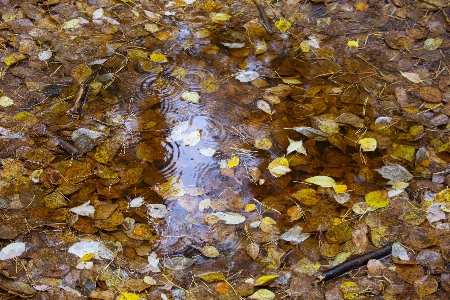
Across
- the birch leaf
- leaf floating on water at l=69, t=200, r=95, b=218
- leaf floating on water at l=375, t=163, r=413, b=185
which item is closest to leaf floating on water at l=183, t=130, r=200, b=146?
the birch leaf

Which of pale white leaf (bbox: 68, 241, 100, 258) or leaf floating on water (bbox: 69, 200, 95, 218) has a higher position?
leaf floating on water (bbox: 69, 200, 95, 218)

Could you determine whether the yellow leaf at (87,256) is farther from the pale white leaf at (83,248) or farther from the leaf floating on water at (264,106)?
the leaf floating on water at (264,106)

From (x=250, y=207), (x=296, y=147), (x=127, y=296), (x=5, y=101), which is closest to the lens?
(x=127, y=296)

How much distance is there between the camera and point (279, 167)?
2.54m

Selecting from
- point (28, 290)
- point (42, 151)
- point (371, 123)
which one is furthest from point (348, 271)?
point (42, 151)

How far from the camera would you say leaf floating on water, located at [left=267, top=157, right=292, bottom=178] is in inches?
99.2

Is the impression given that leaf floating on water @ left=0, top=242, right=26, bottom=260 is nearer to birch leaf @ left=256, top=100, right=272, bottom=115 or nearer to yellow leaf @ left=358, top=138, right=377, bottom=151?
birch leaf @ left=256, top=100, right=272, bottom=115

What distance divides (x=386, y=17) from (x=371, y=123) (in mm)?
1109

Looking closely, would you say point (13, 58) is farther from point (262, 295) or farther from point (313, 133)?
point (262, 295)

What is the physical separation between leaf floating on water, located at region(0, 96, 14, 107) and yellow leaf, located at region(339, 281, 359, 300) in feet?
6.85

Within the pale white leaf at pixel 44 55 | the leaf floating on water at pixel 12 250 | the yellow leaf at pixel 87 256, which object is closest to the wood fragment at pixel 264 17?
the pale white leaf at pixel 44 55

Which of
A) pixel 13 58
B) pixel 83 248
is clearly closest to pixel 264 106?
pixel 83 248

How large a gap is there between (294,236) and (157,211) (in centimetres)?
67

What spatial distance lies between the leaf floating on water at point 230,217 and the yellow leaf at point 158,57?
1251mm
